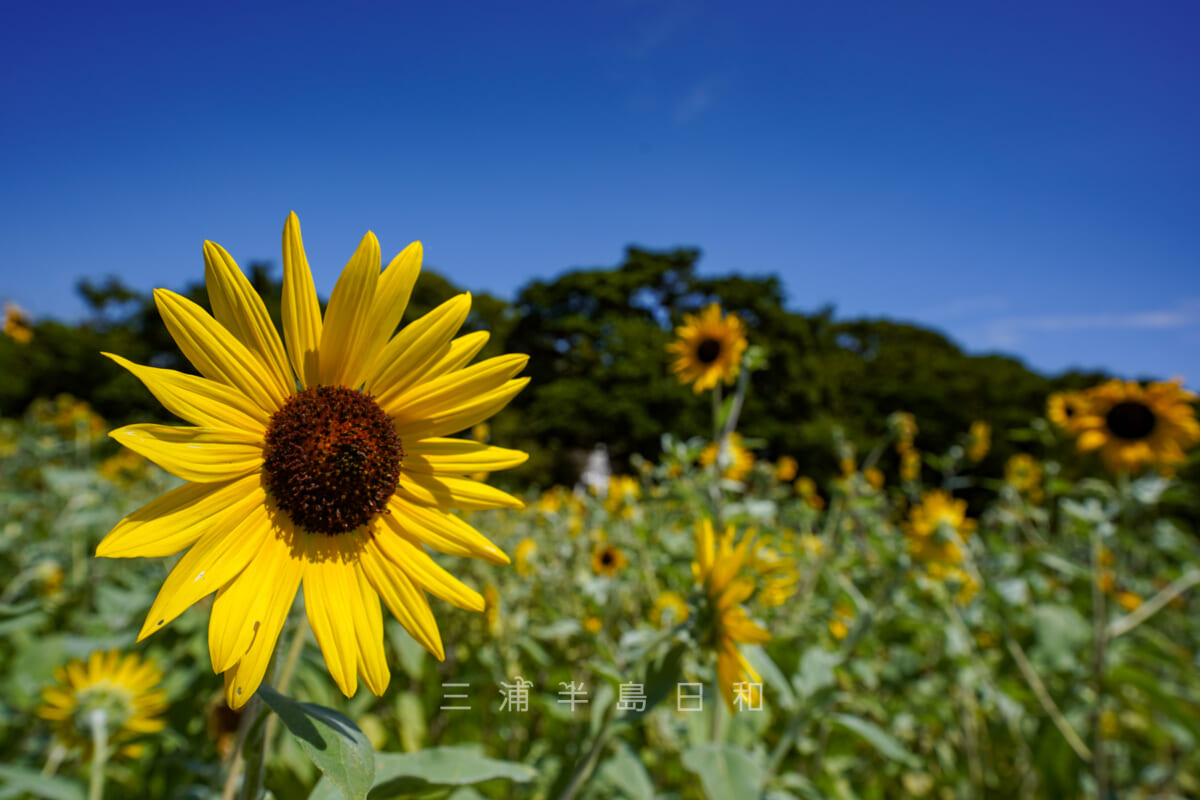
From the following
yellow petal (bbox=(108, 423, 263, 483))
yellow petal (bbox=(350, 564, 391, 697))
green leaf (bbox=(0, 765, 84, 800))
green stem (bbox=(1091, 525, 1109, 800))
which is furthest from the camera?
green stem (bbox=(1091, 525, 1109, 800))

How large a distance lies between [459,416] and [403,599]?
11.1 inches

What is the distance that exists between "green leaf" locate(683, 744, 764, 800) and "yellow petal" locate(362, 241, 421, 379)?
110cm

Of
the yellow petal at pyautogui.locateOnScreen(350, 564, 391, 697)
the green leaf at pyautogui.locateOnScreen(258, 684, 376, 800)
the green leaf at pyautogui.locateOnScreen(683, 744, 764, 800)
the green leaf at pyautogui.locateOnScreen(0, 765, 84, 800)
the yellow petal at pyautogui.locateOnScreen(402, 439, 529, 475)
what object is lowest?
the green leaf at pyautogui.locateOnScreen(0, 765, 84, 800)

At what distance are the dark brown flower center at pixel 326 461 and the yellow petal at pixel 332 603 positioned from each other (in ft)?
0.12

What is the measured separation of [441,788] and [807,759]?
2543 mm

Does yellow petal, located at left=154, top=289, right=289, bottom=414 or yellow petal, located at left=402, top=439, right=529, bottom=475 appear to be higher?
yellow petal, located at left=154, top=289, right=289, bottom=414

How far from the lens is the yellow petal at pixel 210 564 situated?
2.46ft

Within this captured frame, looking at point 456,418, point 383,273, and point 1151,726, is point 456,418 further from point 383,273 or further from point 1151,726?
point 1151,726

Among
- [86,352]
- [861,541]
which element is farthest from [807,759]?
[86,352]

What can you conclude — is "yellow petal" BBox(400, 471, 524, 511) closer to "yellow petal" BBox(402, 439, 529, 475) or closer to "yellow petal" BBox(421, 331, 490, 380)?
"yellow petal" BBox(402, 439, 529, 475)

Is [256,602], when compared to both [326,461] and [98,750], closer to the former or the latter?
[326,461]

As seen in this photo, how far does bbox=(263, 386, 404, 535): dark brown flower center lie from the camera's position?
933 millimetres

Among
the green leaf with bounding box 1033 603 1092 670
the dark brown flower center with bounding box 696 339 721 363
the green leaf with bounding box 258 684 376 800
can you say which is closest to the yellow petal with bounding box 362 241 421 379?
the green leaf with bounding box 258 684 376 800

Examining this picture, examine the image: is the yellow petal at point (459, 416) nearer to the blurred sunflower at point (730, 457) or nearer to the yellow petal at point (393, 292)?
the yellow petal at point (393, 292)
